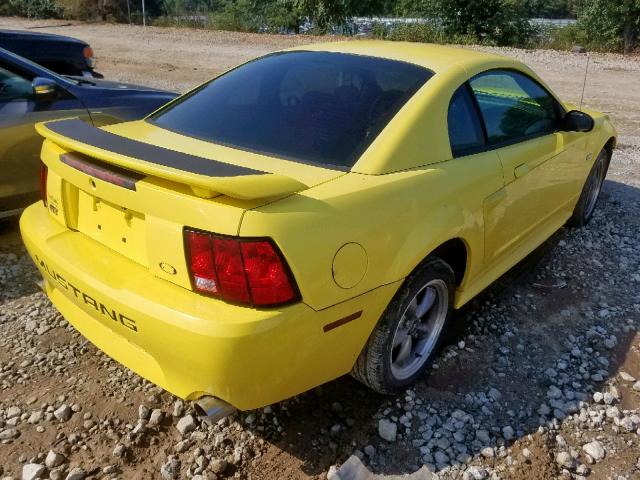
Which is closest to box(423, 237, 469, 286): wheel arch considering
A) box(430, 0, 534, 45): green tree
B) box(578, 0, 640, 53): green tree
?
box(578, 0, 640, 53): green tree

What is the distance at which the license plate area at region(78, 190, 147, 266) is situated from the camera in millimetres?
2154

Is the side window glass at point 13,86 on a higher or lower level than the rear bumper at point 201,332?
higher

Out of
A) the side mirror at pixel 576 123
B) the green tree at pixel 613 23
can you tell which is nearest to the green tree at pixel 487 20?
the green tree at pixel 613 23

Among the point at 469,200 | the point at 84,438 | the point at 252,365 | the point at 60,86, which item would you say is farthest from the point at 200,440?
the point at 60,86

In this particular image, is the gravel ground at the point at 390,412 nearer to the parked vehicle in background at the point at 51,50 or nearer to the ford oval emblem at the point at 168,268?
the ford oval emblem at the point at 168,268

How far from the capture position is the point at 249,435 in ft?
8.09

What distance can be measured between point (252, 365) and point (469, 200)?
4.31ft

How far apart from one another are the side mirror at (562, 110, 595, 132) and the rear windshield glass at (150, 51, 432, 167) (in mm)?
1383

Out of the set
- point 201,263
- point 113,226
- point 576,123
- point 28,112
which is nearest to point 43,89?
point 28,112

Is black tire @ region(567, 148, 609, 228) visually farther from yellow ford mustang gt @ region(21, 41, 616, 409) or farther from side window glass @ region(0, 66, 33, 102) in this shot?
side window glass @ region(0, 66, 33, 102)

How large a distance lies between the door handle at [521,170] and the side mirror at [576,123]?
711mm

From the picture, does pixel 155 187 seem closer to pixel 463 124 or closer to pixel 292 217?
pixel 292 217

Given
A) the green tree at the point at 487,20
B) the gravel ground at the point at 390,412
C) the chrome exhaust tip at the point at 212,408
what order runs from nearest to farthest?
the chrome exhaust tip at the point at 212,408
the gravel ground at the point at 390,412
the green tree at the point at 487,20

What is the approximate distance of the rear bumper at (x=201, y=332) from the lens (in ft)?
6.27
